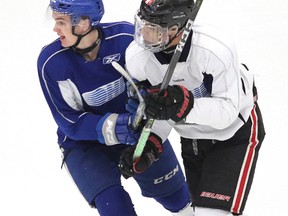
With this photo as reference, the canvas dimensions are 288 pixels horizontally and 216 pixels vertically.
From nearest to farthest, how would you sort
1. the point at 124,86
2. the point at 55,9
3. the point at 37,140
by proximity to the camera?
the point at 55,9 < the point at 124,86 < the point at 37,140

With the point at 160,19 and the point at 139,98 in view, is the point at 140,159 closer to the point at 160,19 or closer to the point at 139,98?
the point at 139,98

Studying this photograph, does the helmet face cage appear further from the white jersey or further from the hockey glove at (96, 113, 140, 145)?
the hockey glove at (96, 113, 140, 145)

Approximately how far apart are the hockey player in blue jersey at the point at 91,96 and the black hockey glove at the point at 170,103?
35cm

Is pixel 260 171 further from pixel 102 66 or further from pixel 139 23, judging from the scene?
pixel 139 23

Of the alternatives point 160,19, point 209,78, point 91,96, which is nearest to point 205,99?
point 209,78

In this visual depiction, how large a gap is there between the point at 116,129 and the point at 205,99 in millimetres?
446

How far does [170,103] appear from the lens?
8.09ft

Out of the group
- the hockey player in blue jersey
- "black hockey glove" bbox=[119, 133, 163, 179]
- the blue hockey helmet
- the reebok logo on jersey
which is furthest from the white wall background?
the blue hockey helmet

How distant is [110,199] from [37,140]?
4.33 ft

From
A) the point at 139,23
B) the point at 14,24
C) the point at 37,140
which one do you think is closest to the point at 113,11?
the point at 14,24

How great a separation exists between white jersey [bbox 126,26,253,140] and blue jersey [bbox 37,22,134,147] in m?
0.19

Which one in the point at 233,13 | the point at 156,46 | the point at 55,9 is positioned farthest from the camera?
the point at 233,13

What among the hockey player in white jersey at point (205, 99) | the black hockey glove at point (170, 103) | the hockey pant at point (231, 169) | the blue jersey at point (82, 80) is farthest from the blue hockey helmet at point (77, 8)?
the hockey pant at point (231, 169)

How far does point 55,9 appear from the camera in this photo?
281 cm
